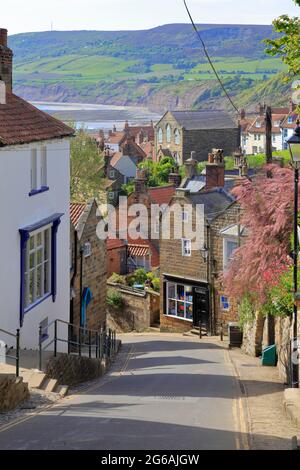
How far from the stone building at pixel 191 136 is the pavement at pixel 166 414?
99.8 meters

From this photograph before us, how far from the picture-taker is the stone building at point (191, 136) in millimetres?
124938

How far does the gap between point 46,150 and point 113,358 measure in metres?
9.18

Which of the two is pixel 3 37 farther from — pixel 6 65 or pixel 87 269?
pixel 87 269

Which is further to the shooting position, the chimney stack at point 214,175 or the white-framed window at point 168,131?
the white-framed window at point 168,131

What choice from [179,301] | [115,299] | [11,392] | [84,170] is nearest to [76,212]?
[115,299]

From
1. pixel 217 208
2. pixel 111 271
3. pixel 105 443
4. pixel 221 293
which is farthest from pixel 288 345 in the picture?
pixel 111 271

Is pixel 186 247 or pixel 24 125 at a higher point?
pixel 24 125

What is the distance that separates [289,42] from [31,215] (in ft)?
26.9

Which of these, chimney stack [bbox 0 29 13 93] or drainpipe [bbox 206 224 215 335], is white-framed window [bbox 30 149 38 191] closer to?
chimney stack [bbox 0 29 13 93]

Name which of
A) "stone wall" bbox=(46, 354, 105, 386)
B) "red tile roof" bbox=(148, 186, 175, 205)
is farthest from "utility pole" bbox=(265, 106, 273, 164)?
"red tile roof" bbox=(148, 186, 175, 205)

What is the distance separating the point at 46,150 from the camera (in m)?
23.0

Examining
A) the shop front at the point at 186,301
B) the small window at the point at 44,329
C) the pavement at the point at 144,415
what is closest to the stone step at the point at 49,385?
the pavement at the point at 144,415

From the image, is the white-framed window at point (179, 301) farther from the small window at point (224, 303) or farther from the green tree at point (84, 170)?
the green tree at point (84, 170)

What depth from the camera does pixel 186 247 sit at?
42.4 m
